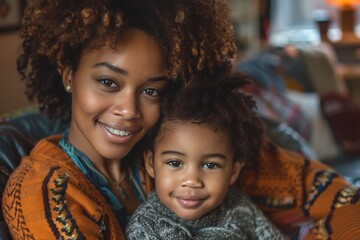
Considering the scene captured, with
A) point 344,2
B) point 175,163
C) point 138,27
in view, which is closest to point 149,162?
point 175,163

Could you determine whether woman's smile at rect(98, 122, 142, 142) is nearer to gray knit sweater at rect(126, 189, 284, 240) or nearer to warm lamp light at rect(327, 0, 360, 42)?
gray knit sweater at rect(126, 189, 284, 240)

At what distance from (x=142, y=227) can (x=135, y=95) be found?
312mm

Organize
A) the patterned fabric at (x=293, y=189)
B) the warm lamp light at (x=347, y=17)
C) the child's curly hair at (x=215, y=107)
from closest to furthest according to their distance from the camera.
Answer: the child's curly hair at (x=215, y=107), the patterned fabric at (x=293, y=189), the warm lamp light at (x=347, y=17)

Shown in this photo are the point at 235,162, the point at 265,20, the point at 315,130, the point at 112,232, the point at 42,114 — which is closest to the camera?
the point at 112,232

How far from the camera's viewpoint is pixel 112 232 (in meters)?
1.36

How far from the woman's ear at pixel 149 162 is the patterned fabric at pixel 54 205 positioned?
0.57ft

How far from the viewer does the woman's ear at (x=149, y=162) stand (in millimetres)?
1560

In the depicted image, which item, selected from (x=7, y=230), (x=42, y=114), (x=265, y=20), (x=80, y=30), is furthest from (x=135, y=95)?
(x=265, y=20)

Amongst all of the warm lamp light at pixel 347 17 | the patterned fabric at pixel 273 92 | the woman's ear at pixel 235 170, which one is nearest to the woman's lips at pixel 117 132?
the woman's ear at pixel 235 170

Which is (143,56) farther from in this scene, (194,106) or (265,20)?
(265,20)

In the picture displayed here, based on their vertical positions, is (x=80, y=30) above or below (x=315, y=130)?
above

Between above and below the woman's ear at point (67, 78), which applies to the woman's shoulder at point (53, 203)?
below

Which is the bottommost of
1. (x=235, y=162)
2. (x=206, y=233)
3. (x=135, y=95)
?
(x=206, y=233)

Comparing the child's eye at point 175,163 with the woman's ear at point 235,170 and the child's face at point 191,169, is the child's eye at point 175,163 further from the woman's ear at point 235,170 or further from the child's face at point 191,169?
the woman's ear at point 235,170
